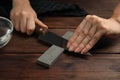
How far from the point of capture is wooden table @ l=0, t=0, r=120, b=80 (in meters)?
0.76

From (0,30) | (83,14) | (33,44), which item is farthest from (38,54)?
(83,14)

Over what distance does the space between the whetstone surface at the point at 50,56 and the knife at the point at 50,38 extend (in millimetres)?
22

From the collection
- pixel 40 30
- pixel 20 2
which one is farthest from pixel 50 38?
pixel 20 2

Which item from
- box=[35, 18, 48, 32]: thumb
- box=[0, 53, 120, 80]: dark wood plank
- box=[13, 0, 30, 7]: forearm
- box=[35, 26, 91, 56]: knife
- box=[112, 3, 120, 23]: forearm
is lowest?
box=[0, 53, 120, 80]: dark wood plank

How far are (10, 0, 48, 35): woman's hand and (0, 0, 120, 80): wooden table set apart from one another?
0.09ft

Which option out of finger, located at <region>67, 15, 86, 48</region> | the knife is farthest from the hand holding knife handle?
finger, located at <region>67, 15, 86, 48</region>

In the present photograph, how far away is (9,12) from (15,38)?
146 millimetres

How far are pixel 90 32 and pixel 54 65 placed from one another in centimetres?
18

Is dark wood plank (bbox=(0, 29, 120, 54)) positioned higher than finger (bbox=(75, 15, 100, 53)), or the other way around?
finger (bbox=(75, 15, 100, 53))

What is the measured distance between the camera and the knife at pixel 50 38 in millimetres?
858

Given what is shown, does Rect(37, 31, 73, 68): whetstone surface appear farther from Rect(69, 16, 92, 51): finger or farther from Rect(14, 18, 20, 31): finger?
Rect(14, 18, 20, 31): finger

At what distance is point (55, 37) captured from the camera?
2.89 ft

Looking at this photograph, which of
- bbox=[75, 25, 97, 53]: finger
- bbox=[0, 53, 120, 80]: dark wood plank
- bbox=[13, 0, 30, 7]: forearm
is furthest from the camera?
bbox=[13, 0, 30, 7]: forearm

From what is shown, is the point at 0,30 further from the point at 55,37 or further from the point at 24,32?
the point at 55,37
